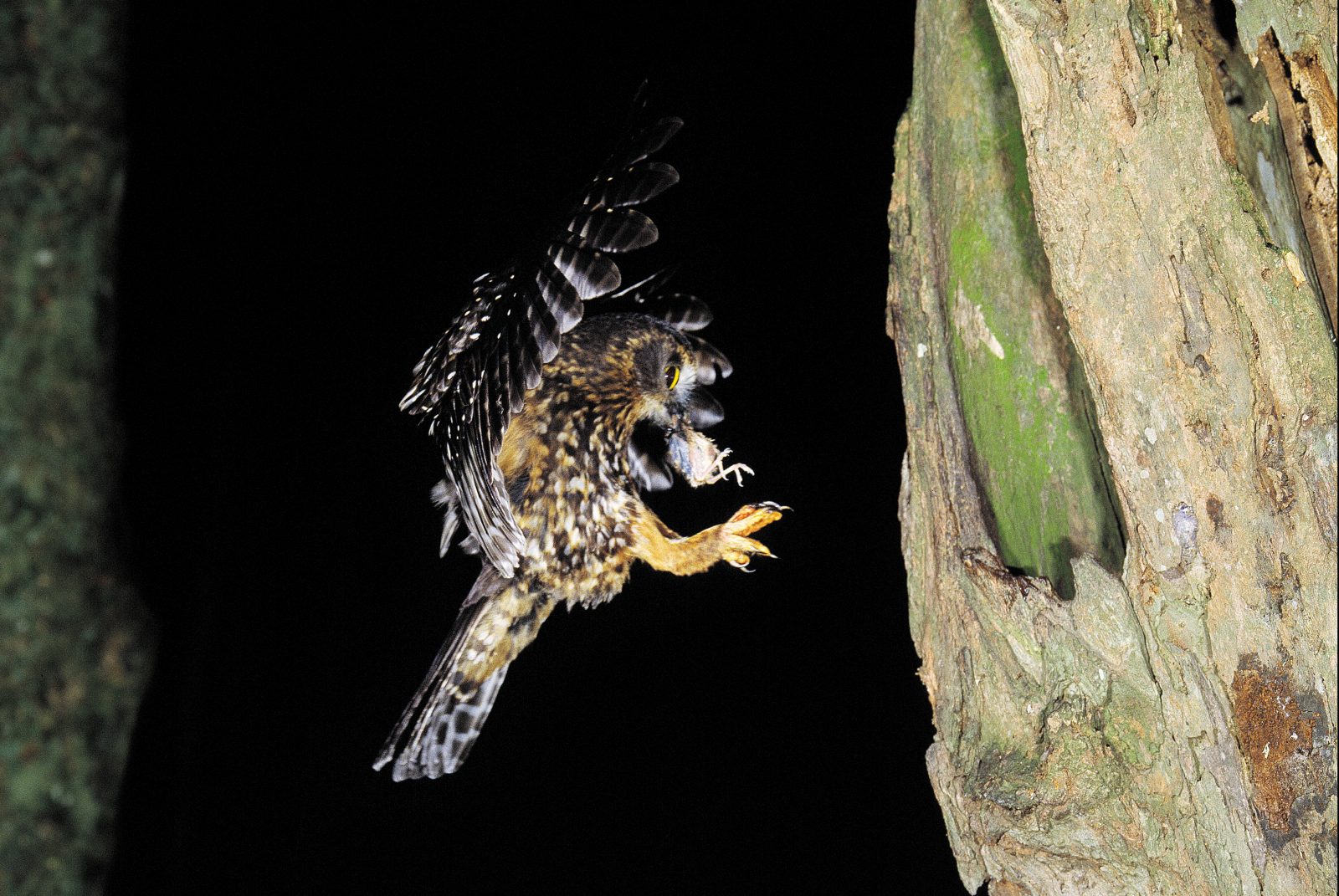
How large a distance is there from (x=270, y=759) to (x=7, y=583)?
895mm

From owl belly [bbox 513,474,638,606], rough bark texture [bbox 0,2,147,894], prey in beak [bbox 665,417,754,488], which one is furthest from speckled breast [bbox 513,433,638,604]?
rough bark texture [bbox 0,2,147,894]

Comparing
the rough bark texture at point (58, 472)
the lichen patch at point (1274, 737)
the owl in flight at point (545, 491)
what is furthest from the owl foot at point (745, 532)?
the rough bark texture at point (58, 472)

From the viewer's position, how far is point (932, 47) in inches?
72.8

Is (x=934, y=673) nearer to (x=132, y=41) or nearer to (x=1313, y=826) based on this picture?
(x=1313, y=826)

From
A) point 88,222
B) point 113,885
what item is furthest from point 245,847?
point 88,222

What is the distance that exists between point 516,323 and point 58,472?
788 mm

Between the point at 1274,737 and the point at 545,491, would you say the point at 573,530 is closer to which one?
the point at 545,491

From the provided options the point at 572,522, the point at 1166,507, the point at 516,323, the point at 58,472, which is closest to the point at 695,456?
the point at 572,522

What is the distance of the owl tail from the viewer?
1797 millimetres

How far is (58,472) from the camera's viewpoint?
2.83ft

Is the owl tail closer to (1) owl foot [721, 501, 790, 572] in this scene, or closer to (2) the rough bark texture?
(1) owl foot [721, 501, 790, 572]

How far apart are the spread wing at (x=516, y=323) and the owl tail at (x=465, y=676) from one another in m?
0.09

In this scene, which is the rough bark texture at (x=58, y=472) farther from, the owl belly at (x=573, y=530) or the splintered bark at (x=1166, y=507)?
the splintered bark at (x=1166, y=507)

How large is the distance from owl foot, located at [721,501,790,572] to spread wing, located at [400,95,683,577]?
372 millimetres
